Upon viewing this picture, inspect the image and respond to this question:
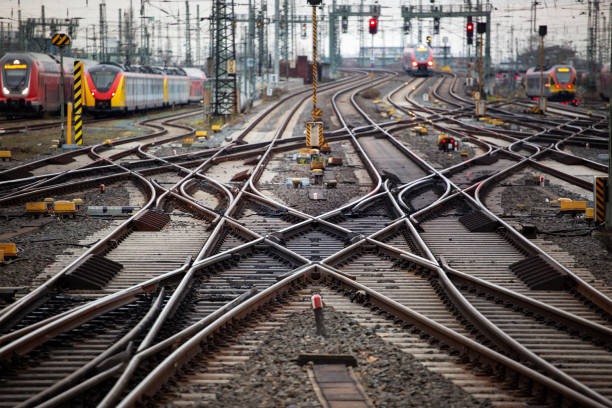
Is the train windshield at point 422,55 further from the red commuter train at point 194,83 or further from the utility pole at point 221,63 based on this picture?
the utility pole at point 221,63

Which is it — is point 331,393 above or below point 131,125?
below

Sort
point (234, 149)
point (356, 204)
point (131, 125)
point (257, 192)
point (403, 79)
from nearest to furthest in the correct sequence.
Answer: point (356, 204)
point (257, 192)
point (234, 149)
point (131, 125)
point (403, 79)

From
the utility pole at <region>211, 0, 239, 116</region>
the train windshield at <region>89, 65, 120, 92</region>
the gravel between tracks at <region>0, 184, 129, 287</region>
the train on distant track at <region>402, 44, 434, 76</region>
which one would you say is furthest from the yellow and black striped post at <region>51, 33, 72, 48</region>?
the train on distant track at <region>402, 44, 434, 76</region>

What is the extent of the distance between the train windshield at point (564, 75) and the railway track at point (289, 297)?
47368mm

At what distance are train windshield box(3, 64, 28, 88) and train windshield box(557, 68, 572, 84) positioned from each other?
4133cm

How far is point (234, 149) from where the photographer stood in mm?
23719

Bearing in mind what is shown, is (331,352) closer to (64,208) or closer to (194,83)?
(64,208)

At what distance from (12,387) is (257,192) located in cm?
957

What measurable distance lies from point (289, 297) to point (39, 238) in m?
4.90

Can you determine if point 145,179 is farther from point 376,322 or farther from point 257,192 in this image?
point 376,322

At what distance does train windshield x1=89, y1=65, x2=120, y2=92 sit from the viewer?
122 feet

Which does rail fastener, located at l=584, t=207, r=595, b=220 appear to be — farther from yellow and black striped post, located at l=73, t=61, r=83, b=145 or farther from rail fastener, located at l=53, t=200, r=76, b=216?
yellow and black striped post, located at l=73, t=61, r=83, b=145

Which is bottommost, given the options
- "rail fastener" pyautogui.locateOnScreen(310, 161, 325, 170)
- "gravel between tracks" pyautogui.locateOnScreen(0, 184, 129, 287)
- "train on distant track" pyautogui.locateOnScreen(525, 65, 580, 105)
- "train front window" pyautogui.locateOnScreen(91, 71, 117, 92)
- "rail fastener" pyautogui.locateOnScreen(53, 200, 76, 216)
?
"gravel between tracks" pyautogui.locateOnScreen(0, 184, 129, 287)

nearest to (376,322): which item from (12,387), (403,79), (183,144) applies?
(12,387)
